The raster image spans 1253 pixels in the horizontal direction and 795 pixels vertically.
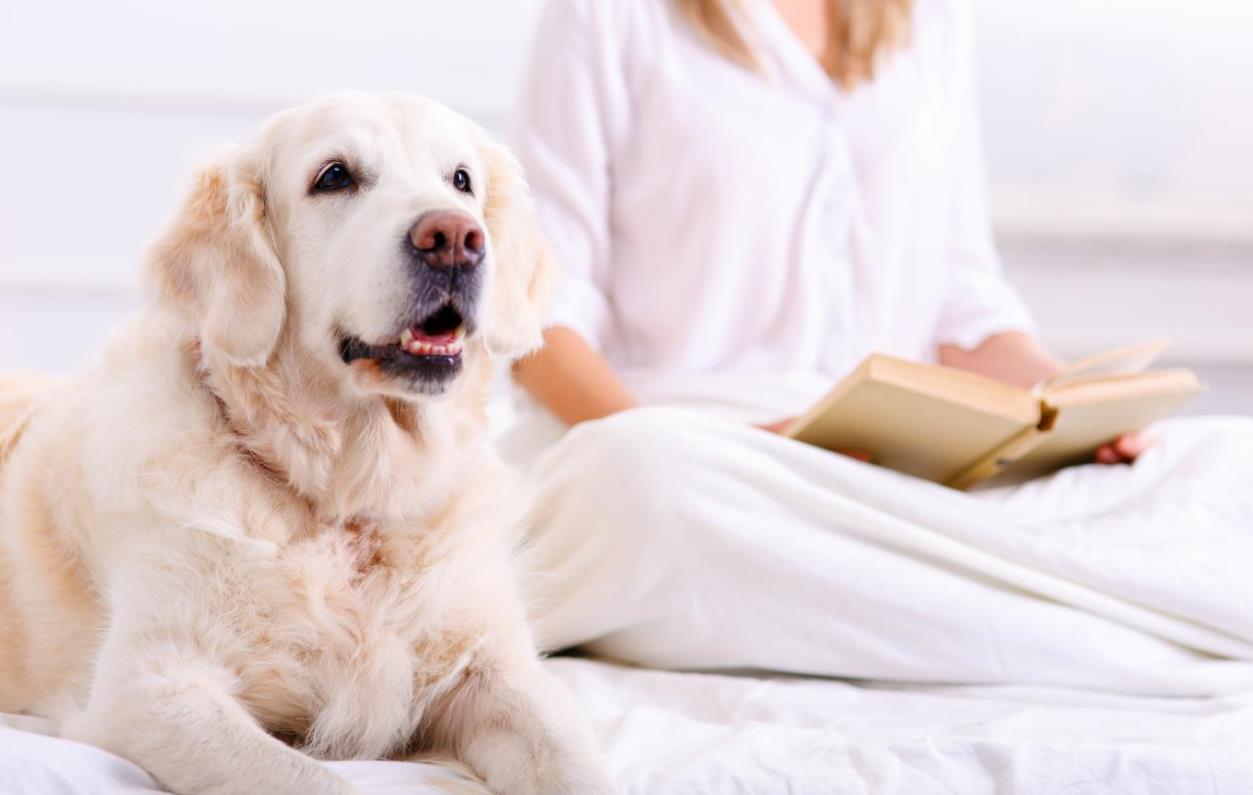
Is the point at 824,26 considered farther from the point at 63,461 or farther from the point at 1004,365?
the point at 63,461

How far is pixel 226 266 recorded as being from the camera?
1168mm

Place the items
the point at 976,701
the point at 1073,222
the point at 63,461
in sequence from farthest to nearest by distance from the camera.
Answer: the point at 1073,222 < the point at 976,701 < the point at 63,461

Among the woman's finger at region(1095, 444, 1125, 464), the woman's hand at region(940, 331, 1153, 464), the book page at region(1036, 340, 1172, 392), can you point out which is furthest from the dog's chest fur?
the woman's hand at region(940, 331, 1153, 464)

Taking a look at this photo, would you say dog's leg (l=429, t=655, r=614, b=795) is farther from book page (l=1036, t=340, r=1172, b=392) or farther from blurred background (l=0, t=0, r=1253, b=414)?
blurred background (l=0, t=0, r=1253, b=414)

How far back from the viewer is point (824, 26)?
2.10 metres

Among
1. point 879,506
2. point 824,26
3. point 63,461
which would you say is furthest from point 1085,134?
point 63,461

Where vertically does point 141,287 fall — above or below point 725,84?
below

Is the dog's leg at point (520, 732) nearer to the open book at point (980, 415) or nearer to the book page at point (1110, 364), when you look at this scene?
the open book at point (980, 415)

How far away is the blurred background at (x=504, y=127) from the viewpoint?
9.68 ft

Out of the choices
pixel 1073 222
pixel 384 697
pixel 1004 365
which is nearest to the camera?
pixel 384 697

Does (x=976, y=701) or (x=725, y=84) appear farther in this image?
(x=725, y=84)

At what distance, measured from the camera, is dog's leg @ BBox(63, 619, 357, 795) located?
982mm

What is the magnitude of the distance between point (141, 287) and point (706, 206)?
37.5 inches

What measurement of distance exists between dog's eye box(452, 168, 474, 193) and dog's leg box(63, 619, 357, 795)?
0.51 m
